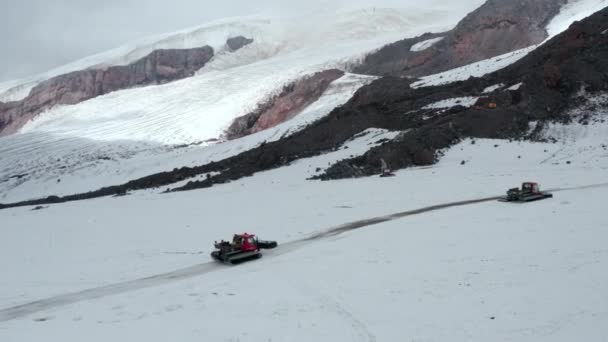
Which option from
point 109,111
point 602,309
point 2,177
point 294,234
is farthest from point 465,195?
point 109,111

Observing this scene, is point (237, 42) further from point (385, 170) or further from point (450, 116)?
point (385, 170)

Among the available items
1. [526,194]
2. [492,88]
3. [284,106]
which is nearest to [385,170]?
[526,194]

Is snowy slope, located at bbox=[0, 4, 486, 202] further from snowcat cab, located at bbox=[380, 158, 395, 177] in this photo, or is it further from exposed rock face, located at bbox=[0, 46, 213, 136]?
snowcat cab, located at bbox=[380, 158, 395, 177]

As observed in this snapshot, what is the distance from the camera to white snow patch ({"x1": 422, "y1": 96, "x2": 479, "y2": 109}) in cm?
2725

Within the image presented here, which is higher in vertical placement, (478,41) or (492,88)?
(478,41)

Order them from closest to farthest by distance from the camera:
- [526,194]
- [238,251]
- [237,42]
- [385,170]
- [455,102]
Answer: [238,251] < [526,194] < [385,170] < [455,102] < [237,42]

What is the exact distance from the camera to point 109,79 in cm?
8444

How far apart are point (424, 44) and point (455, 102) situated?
35.6m

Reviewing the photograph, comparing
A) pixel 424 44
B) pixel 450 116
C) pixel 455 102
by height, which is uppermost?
pixel 424 44

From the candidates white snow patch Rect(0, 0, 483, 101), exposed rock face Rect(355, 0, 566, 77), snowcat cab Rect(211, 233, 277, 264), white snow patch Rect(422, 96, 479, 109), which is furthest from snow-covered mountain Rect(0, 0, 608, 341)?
white snow patch Rect(0, 0, 483, 101)

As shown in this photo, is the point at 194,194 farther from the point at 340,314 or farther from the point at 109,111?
the point at 109,111

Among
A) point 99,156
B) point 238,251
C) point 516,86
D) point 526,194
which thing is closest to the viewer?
point 238,251

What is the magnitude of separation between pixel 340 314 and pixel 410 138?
658 inches

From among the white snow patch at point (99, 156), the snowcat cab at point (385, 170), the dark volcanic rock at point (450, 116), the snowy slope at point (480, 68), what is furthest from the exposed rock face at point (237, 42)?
the snowcat cab at point (385, 170)
